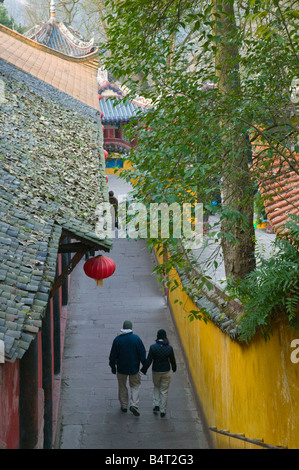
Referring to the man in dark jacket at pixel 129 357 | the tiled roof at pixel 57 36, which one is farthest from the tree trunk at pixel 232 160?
the tiled roof at pixel 57 36

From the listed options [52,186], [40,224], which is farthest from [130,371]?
[40,224]

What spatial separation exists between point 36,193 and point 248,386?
309cm

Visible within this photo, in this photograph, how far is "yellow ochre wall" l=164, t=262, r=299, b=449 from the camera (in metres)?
5.05

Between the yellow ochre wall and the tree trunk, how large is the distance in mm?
994

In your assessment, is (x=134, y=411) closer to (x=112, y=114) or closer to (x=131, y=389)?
(x=131, y=389)

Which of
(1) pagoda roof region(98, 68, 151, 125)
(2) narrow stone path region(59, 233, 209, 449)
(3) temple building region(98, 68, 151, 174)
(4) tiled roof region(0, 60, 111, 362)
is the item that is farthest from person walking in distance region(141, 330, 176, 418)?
(1) pagoda roof region(98, 68, 151, 125)

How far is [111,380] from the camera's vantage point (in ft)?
34.8

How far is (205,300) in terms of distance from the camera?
859 centimetres

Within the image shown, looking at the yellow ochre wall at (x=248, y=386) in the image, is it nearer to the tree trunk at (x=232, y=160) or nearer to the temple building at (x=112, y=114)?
the tree trunk at (x=232, y=160)

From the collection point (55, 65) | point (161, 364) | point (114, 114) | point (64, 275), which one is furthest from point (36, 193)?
point (114, 114)

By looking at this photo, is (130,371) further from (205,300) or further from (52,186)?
(52,186)

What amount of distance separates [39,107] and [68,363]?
4.68 meters

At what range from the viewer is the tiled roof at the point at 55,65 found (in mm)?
15252

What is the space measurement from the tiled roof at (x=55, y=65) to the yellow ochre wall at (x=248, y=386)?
8053 mm
